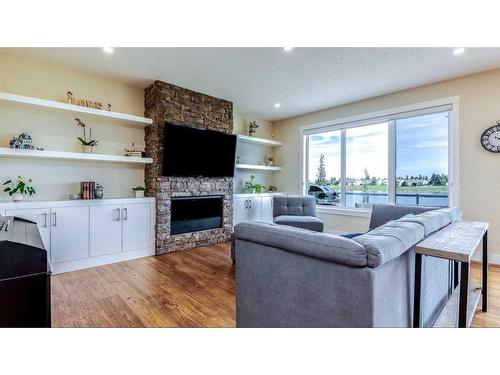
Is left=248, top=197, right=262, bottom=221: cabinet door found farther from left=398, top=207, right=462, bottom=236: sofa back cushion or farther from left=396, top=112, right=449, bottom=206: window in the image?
left=398, top=207, right=462, bottom=236: sofa back cushion

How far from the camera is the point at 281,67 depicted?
328cm

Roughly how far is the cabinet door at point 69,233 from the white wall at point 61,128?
462 millimetres

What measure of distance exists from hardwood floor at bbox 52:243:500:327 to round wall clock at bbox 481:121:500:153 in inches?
63.6

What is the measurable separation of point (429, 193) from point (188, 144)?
4.06 metres

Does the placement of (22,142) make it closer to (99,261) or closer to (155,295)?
(99,261)

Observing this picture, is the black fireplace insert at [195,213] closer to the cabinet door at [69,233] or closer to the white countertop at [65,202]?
the white countertop at [65,202]

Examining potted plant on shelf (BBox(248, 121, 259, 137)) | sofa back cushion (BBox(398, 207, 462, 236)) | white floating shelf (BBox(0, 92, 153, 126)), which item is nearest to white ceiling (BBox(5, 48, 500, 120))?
white floating shelf (BBox(0, 92, 153, 126))

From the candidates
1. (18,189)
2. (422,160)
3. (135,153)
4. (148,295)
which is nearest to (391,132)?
(422,160)

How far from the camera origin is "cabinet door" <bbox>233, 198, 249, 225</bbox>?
4964mm

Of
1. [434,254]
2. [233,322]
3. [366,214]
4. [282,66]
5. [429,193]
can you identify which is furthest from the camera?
[366,214]

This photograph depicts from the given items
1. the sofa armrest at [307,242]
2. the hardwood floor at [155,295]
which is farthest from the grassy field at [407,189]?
the sofa armrest at [307,242]
